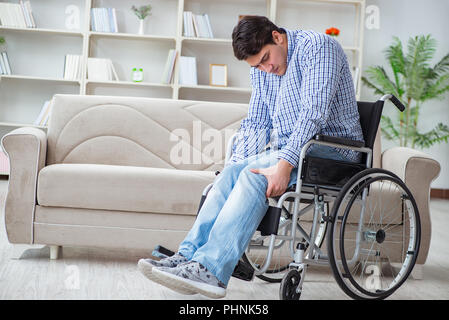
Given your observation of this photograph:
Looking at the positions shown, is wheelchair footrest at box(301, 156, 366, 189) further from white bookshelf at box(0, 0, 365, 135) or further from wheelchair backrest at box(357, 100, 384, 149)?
white bookshelf at box(0, 0, 365, 135)

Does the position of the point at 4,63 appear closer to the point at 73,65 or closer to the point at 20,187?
the point at 73,65

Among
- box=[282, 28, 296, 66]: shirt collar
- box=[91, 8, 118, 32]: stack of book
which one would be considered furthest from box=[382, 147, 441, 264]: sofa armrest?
box=[91, 8, 118, 32]: stack of book

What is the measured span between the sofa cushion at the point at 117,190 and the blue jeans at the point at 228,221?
1.71 ft

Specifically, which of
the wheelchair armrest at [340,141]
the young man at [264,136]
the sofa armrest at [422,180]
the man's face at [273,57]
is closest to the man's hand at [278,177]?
the young man at [264,136]

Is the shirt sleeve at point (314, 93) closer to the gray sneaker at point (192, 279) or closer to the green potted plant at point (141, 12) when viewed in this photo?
the gray sneaker at point (192, 279)

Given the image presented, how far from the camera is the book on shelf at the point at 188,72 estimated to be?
4.98 metres

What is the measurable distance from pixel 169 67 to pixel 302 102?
3410 mm

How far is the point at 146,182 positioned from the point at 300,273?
2.74 ft

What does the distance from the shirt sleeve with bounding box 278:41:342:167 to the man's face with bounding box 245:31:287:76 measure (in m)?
0.09

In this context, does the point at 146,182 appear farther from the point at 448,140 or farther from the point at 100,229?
the point at 448,140

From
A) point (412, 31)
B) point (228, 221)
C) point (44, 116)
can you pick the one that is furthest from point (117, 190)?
point (412, 31)

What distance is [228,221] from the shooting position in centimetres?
153

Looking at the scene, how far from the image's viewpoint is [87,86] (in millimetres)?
5055
